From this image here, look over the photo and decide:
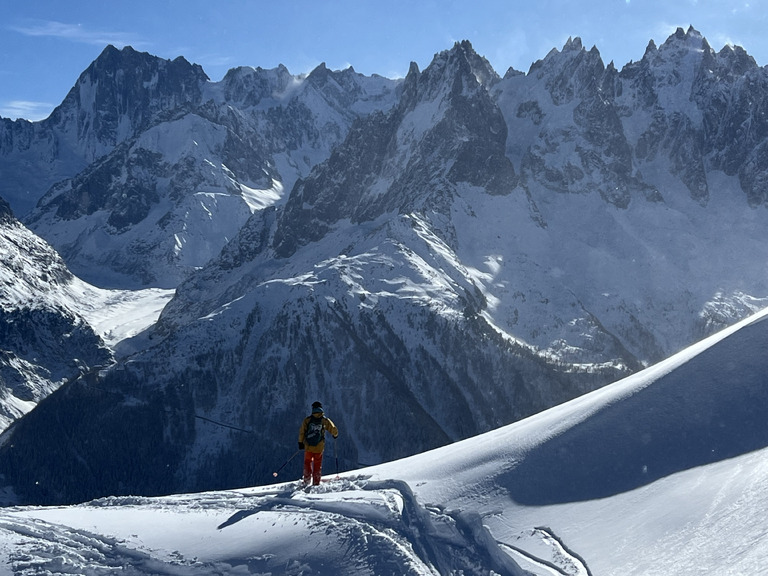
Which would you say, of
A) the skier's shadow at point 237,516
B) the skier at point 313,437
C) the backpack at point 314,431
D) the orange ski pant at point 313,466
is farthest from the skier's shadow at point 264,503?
the backpack at point 314,431

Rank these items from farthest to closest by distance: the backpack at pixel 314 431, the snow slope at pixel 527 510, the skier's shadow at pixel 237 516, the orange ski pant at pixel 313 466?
the backpack at pixel 314 431, the orange ski pant at pixel 313 466, the skier's shadow at pixel 237 516, the snow slope at pixel 527 510

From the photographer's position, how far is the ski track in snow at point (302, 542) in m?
21.1

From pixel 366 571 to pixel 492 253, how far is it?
172 metres

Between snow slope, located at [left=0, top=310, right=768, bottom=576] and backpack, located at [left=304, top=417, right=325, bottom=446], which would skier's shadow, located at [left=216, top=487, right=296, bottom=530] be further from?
backpack, located at [left=304, top=417, right=325, bottom=446]

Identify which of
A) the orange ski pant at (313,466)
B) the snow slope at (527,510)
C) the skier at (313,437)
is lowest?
the snow slope at (527,510)

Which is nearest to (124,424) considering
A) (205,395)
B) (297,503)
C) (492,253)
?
(205,395)

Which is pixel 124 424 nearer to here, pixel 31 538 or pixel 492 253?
pixel 492 253

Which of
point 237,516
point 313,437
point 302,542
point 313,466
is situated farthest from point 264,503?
point 313,437

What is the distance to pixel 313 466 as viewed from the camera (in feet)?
103

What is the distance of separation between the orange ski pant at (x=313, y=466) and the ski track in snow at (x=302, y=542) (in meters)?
4.39

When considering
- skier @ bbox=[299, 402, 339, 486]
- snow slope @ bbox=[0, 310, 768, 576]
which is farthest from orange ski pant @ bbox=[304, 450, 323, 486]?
snow slope @ bbox=[0, 310, 768, 576]

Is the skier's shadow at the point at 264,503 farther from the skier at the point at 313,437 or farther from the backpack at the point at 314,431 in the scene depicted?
the backpack at the point at 314,431

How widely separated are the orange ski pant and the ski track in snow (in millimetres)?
4390

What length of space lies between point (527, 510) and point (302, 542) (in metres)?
6.61
